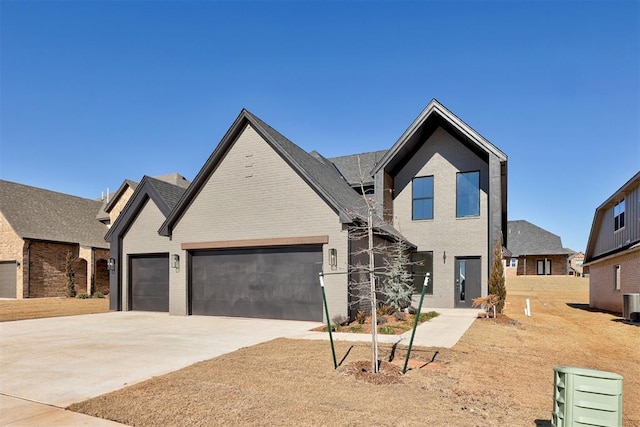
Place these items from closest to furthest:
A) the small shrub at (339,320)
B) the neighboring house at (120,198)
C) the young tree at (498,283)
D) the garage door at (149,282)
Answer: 1. the small shrub at (339,320)
2. the young tree at (498,283)
3. the garage door at (149,282)
4. the neighboring house at (120,198)

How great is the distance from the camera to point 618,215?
2056cm

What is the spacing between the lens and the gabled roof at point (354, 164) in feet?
77.2

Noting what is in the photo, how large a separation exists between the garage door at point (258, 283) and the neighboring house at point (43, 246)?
17928 millimetres

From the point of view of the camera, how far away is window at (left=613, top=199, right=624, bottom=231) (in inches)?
786

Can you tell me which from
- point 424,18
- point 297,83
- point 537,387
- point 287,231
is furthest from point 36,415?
point 297,83

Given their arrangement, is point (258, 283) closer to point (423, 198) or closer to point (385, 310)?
point (385, 310)

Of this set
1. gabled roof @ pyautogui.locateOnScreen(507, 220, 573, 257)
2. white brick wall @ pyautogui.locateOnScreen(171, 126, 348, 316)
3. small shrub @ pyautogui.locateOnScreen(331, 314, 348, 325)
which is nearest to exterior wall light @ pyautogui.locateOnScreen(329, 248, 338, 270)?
white brick wall @ pyautogui.locateOnScreen(171, 126, 348, 316)

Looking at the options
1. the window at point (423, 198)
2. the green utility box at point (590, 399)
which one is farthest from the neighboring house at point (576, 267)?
the green utility box at point (590, 399)

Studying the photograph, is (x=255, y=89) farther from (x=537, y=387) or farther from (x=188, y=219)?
(x=537, y=387)

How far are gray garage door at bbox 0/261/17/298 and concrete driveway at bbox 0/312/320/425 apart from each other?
1575 centimetres

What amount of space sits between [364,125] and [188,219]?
977cm

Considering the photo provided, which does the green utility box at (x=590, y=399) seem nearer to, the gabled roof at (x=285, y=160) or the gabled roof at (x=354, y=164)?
the gabled roof at (x=285, y=160)

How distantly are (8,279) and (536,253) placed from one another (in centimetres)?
5042

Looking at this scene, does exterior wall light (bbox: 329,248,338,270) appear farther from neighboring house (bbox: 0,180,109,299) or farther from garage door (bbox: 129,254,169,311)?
neighboring house (bbox: 0,180,109,299)
